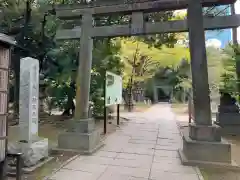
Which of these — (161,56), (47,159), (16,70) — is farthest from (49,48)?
(161,56)

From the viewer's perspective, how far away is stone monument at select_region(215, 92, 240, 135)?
813 cm

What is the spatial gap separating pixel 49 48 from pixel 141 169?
7930mm

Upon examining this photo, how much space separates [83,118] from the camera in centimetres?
571

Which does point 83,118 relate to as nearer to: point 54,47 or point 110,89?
point 110,89

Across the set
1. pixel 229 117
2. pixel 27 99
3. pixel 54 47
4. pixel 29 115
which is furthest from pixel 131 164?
pixel 54 47

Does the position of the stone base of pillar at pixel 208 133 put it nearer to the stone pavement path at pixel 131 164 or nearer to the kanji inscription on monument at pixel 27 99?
the stone pavement path at pixel 131 164

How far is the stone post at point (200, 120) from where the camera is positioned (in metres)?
4.59

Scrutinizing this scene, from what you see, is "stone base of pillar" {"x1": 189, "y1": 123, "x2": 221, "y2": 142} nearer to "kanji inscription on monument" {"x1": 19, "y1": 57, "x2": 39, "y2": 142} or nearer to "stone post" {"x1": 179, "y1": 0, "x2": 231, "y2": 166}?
"stone post" {"x1": 179, "y1": 0, "x2": 231, "y2": 166}

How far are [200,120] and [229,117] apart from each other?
4.09 m

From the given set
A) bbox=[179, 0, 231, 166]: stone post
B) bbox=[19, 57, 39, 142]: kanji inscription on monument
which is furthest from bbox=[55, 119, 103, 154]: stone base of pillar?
bbox=[179, 0, 231, 166]: stone post

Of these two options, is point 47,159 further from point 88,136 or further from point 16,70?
point 16,70

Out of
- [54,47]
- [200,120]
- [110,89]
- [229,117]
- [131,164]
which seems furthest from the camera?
[54,47]

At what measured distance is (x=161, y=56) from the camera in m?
16.7

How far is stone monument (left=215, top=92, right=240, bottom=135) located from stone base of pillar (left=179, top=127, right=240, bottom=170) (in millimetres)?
3889
